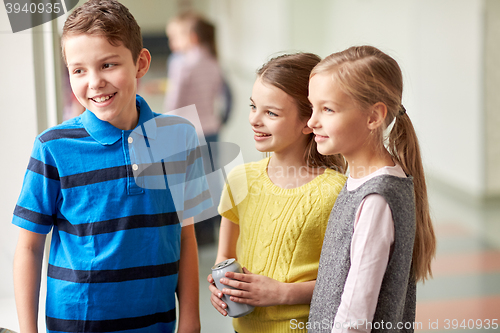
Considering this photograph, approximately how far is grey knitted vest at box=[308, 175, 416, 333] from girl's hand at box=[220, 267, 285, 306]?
7cm

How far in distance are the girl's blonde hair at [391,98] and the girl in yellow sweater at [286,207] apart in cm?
9

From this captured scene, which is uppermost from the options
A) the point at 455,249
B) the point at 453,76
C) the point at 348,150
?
the point at 348,150

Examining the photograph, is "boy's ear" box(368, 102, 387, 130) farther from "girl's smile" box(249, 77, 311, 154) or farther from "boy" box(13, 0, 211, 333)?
"boy" box(13, 0, 211, 333)

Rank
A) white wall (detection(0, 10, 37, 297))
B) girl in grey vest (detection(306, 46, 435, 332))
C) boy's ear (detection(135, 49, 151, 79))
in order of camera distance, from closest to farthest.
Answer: girl in grey vest (detection(306, 46, 435, 332)) < boy's ear (detection(135, 49, 151, 79)) < white wall (detection(0, 10, 37, 297))

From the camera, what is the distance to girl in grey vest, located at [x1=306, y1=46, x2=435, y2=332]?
2.03 feet

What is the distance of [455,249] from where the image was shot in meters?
2.58

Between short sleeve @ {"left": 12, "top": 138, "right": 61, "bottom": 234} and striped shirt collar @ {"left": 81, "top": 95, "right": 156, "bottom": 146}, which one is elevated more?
striped shirt collar @ {"left": 81, "top": 95, "right": 156, "bottom": 146}

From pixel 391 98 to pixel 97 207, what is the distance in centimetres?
46

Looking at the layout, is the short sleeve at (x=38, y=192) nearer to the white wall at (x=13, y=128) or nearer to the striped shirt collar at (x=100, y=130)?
the striped shirt collar at (x=100, y=130)

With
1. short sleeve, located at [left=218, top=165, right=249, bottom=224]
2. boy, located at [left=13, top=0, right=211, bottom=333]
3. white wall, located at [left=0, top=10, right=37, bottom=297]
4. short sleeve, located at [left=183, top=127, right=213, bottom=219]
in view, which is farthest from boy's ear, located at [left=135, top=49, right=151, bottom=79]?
white wall, located at [left=0, top=10, right=37, bottom=297]

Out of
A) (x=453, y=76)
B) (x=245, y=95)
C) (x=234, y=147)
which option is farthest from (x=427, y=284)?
(x=245, y=95)

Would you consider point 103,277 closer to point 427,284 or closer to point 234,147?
point 234,147

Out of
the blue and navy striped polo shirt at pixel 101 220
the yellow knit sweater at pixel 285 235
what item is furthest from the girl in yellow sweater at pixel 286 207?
the blue and navy striped polo shirt at pixel 101 220

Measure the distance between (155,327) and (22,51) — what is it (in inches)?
24.6
